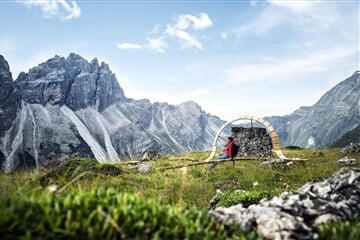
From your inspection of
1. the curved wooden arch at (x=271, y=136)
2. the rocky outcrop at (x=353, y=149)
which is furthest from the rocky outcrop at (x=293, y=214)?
the rocky outcrop at (x=353, y=149)

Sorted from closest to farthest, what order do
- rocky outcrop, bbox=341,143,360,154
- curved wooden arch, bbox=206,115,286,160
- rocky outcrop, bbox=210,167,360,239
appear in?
rocky outcrop, bbox=210,167,360,239
rocky outcrop, bbox=341,143,360,154
curved wooden arch, bbox=206,115,286,160

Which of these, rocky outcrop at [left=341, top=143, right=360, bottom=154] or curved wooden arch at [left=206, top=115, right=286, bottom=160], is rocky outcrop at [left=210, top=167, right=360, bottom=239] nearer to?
curved wooden arch at [left=206, top=115, right=286, bottom=160]

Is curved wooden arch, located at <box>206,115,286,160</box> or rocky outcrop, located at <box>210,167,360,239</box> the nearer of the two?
rocky outcrop, located at <box>210,167,360,239</box>

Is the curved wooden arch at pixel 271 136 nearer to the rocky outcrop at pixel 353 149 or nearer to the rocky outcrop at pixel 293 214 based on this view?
the rocky outcrop at pixel 353 149

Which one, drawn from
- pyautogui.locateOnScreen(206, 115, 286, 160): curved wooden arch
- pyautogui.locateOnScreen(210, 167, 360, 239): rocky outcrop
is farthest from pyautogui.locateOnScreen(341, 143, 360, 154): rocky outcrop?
pyautogui.locateOnScreen(210, 167, 360, 239): rocky outcrop

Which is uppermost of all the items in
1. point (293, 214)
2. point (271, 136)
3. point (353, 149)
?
point (271, 136)

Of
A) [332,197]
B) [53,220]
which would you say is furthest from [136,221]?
[332,197]

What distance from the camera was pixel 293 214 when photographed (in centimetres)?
572

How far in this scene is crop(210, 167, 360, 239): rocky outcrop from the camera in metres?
5.24

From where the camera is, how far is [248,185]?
17.9 m

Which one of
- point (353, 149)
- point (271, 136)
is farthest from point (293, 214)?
point (353, 149)

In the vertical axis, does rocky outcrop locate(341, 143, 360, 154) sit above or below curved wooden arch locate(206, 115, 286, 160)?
below

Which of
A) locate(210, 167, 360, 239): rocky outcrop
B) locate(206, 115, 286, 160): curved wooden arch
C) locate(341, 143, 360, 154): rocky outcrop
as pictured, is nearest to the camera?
locate(210, 167, 360, 239): rocky outcrop

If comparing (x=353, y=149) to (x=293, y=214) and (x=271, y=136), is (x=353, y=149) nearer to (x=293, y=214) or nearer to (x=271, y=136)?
(x=271, y=136)
